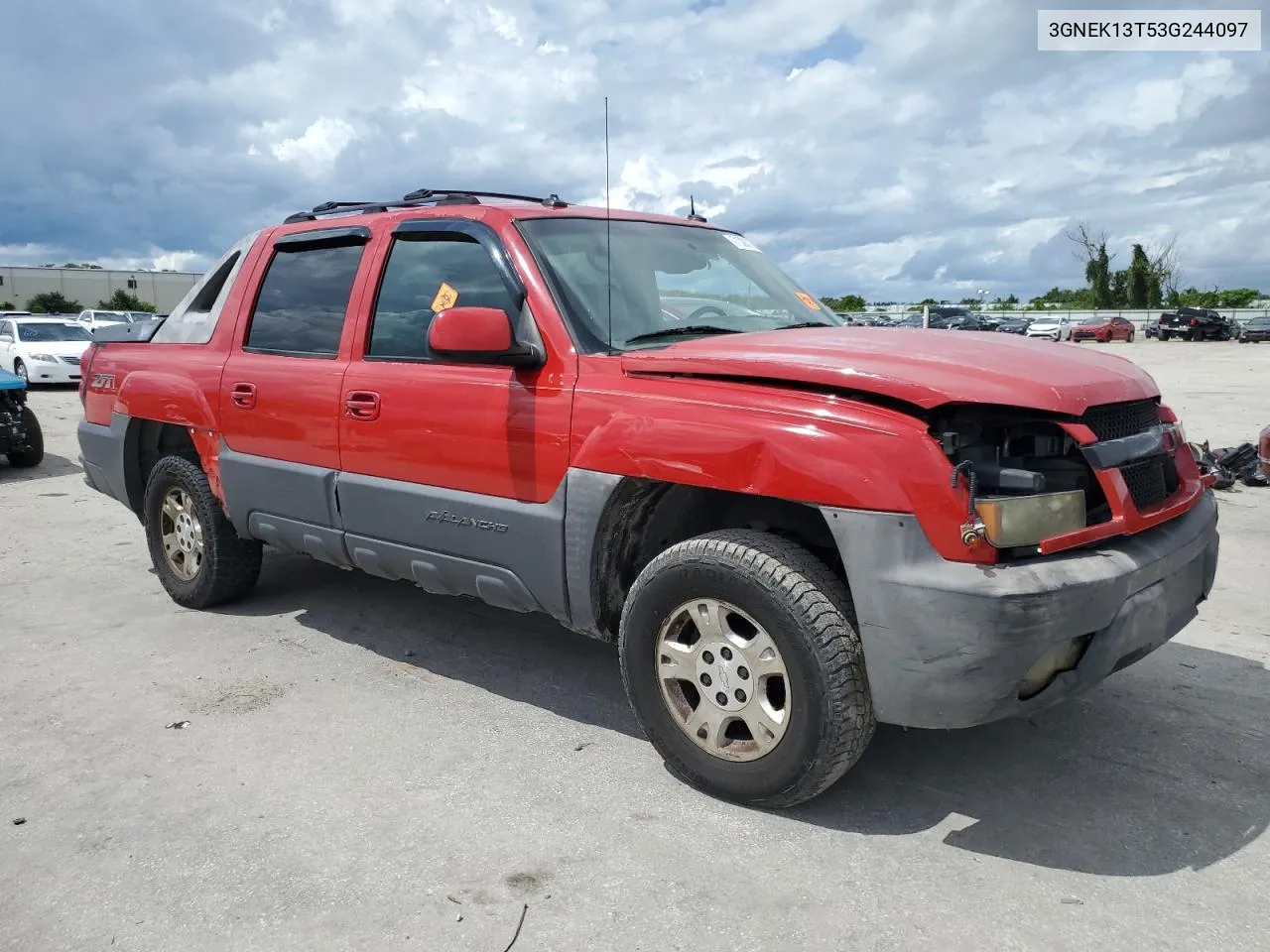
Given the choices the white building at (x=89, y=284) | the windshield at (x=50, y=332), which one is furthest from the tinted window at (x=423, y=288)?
the white building at (x=89, y=284)

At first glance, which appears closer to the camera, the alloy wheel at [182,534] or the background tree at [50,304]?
the alloy wheel at [182,534]

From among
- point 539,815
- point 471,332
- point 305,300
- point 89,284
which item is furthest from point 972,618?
point 89,284

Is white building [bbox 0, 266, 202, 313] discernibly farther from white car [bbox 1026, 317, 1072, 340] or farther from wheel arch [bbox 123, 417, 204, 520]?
wheel arch [bbox 123, 417, 204, 520]

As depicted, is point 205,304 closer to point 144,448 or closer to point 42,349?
point 144,448

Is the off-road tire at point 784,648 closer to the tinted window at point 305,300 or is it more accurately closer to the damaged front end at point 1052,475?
the damaged front end at point 1052,475

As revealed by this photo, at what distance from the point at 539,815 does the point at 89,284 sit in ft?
340

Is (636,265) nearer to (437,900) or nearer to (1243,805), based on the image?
(437,900)

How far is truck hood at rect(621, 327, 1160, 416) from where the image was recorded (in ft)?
8.94

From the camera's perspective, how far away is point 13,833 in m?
3.00

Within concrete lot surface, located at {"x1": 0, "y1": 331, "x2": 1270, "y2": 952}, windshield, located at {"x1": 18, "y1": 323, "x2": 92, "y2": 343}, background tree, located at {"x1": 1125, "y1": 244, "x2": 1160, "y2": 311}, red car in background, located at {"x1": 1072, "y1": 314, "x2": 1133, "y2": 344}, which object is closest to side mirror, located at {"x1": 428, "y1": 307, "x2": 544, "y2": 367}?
concrete lot surface, located at {"x1": 0, "y1": 331, "x2": 1270, "y2": 952}

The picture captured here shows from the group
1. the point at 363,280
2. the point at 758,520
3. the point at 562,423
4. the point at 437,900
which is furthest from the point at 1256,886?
the point at 363,280

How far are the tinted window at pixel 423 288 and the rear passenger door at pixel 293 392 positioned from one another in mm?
213

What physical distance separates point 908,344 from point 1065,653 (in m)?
1.05

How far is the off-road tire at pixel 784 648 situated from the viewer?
2.78 metres
